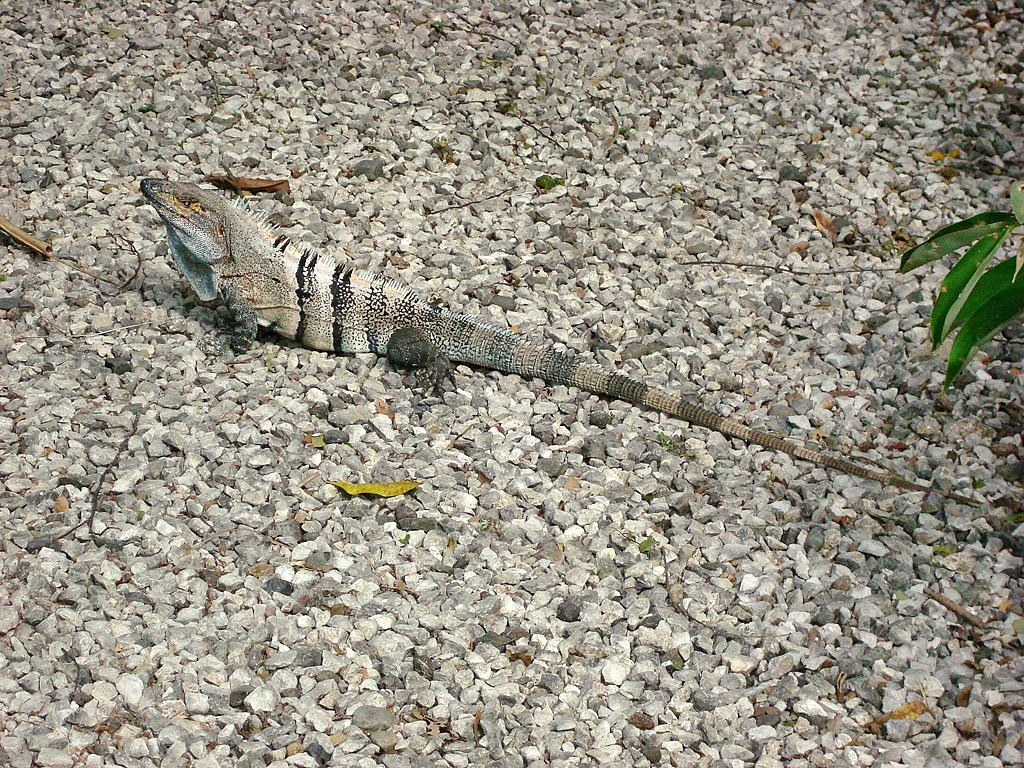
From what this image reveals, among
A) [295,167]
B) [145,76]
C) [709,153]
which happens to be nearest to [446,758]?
[295,167]

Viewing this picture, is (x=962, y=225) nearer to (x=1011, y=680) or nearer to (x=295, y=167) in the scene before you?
(x=1011, y=680)

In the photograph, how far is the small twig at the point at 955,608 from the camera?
3623 millimetres

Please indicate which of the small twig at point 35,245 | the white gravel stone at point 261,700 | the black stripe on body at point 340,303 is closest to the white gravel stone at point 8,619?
the white gravel stone at point 261,700

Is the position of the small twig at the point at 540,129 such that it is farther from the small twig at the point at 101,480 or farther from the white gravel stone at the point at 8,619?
the white gravel stone at the point at 8,619

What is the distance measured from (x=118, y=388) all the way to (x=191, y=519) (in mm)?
811

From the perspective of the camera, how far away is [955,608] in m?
3.66

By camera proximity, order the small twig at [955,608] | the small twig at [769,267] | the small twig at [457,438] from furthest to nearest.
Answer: the small twig at [769,267] → the small twig at [457,438] → the small twig at [955,608]

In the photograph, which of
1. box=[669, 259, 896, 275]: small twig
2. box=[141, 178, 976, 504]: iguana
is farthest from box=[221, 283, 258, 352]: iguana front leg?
box=[669, 259, 896, 275]: small twig

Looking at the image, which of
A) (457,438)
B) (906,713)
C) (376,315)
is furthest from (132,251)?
(906,713)

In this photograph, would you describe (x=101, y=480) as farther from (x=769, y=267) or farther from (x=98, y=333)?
(x=769, y=267)

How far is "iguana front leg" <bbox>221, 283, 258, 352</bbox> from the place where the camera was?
178 inches

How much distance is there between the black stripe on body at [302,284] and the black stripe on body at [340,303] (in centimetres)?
11

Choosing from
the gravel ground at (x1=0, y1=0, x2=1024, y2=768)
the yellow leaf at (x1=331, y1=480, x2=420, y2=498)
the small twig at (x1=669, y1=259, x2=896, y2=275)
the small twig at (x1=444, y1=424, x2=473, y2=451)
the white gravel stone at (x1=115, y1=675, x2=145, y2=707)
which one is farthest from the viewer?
the small twig at (x1=669, y1=259, x2=896, y2=275)

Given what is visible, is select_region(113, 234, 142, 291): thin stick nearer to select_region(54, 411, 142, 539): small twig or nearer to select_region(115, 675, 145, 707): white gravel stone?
select_region(54, 411, 142, 539): small twig
